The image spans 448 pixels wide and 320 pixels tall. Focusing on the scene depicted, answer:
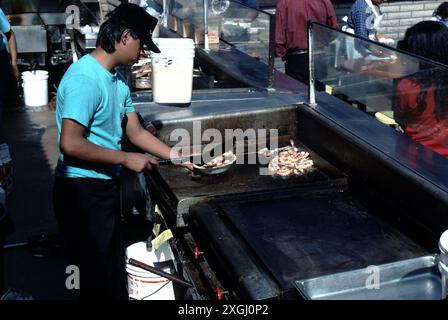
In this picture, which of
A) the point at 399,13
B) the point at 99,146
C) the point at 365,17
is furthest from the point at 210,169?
the point at 399,13

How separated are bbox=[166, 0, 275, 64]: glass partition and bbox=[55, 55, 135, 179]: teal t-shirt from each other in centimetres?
184

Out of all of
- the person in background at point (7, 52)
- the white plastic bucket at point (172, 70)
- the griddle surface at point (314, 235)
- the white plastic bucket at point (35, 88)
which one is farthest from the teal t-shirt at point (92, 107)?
the white plastic bucket at point (35, 88)

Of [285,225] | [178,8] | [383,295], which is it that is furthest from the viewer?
[178,8]

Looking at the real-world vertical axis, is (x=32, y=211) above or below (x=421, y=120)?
below

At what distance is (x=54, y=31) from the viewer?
31.9 ft

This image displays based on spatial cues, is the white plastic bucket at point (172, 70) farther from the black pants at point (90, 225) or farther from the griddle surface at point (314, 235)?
the griddle surface at point (314, 235)

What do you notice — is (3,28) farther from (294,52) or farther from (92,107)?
(92,107)

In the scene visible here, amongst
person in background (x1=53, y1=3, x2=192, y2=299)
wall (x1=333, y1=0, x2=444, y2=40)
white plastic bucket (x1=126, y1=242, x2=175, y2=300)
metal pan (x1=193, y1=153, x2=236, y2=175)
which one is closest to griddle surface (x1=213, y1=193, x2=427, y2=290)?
metal pan (x1=193, y1=153, x2=236, y2=175)

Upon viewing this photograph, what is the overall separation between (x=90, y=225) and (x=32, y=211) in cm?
238

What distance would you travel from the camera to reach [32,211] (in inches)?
216

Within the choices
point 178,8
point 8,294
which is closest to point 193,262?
point 8,294
